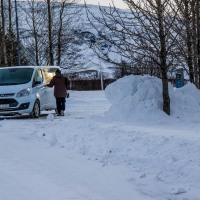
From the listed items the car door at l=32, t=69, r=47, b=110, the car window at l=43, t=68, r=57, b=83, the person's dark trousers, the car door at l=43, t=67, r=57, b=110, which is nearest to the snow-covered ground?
the car door at l=32, t=69, r=47, b=110

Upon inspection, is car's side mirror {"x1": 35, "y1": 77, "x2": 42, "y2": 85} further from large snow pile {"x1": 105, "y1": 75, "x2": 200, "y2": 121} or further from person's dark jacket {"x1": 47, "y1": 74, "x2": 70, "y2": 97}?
large snow pile {"x1": 105, "y1": 75, "x2": 200, "y2": 121}

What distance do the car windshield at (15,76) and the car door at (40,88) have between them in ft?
0.79

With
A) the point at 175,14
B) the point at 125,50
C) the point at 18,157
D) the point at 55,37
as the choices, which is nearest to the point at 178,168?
the point at 18,157

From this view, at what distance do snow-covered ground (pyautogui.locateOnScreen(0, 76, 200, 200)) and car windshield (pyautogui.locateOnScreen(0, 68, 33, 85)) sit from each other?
3992 millimetres

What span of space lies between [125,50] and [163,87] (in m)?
1.37

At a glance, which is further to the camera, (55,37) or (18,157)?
(55,37)

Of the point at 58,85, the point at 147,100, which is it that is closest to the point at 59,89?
the point at 58,85

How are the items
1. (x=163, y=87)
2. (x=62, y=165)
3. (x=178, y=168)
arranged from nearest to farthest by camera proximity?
(x=178, y=168), (x=62, y=165), (x=163, y=87)

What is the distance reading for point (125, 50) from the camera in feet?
46.0

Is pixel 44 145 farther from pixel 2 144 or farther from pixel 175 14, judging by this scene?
pixel 175 14

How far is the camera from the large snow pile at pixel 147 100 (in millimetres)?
13891

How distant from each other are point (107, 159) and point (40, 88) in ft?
32.2

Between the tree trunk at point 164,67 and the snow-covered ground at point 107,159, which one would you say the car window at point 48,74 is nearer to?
the snow-covered ground at point 107,159

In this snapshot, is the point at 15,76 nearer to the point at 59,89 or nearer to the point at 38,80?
the point at 38,80
